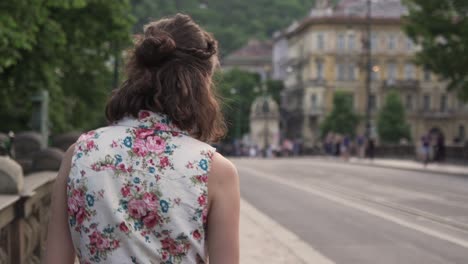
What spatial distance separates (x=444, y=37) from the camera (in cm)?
4022

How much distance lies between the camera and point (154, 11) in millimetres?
78875

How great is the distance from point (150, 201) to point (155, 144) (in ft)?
0.67

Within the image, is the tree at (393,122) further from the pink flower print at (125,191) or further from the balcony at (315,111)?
the pink flower print at (125,191)

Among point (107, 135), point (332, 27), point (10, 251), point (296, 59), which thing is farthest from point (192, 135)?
point (296, 59)

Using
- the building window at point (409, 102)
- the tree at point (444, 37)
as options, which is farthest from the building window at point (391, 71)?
the tree at point (444, 37)

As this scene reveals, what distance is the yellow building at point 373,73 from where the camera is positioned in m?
116

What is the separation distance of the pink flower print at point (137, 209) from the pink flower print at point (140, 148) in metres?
0.17

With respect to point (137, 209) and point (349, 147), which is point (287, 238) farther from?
point (349, 147)

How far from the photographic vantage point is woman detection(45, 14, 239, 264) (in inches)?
118

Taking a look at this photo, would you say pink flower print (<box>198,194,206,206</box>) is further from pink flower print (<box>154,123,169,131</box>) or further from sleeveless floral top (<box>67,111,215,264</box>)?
pink flower print (<box>154,123,169,131</box>)

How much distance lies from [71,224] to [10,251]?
4488 millimetres

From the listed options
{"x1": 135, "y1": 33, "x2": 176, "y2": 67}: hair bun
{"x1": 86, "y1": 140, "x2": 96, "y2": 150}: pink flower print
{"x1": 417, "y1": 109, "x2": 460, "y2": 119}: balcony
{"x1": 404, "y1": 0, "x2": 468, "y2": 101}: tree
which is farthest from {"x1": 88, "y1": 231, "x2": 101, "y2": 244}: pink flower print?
{"x1": 417, "y1": 109, "x2": 460, "y2": 119}: balcony

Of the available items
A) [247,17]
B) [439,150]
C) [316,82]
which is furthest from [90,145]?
[247,17]

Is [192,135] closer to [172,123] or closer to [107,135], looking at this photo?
[172,123]
